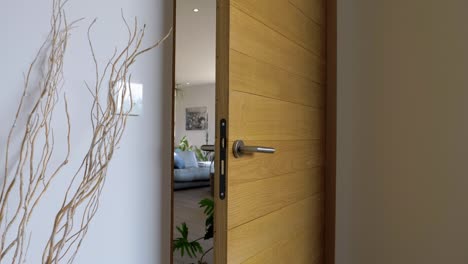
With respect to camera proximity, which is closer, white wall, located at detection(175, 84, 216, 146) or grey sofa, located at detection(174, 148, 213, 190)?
grey sofa, located at detection(174, 148, 213, 190)

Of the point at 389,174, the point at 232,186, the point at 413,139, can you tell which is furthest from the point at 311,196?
the point at 232,186

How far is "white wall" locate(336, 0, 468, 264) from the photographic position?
1.33 meters

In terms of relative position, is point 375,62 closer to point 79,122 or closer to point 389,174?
point 389,174

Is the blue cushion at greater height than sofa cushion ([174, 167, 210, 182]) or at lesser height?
greater

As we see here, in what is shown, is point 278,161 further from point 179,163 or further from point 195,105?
point 195,105

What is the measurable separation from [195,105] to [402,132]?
7160 mm

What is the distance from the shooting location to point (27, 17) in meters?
0.70

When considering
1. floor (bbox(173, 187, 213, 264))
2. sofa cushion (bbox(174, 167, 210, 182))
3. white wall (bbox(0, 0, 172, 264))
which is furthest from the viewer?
sofa cushion (bbox(174, 167, 210, 182))

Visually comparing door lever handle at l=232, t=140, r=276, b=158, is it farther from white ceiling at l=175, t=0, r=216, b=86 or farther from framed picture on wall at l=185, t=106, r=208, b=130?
framed picture on wall at l=185, t=106, r=208, b=130

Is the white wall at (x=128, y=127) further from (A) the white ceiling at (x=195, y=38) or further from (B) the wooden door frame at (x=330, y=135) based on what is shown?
(A) the white ceiling at (x=195, y=38)

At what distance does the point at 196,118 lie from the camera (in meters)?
8.24

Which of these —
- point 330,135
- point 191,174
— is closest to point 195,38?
point 191,174

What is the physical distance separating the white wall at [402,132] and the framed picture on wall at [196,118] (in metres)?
6.52

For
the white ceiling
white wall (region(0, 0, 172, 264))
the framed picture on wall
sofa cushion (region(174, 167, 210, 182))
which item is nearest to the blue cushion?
sofa cushion (region(174, 167, 210, 182))
